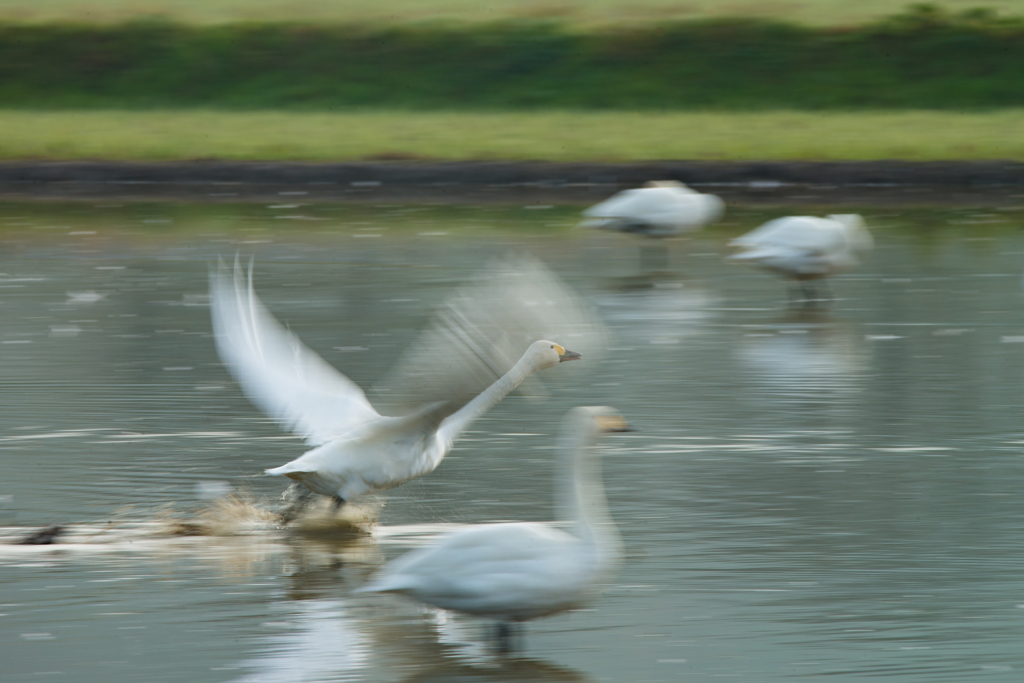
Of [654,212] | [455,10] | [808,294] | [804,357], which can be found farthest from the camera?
[455,10]

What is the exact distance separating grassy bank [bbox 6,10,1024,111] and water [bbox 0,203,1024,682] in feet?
56.8

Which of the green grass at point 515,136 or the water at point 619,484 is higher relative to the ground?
the green grass at point 515,136

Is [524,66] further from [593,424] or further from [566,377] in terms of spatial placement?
[593,424]

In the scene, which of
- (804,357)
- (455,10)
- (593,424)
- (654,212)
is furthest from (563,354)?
(455,10)

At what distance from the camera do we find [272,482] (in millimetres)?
7691

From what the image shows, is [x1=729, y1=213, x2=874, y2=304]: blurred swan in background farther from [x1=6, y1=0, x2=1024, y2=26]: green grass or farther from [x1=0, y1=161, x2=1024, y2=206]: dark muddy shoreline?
[x1=6, y1=0, x2=1024, y2=26]: green grass

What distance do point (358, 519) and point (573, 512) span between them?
1.74 meters

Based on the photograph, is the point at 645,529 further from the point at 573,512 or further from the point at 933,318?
the point at 933,318

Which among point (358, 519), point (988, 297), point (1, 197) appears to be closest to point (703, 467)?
point (358, 519)

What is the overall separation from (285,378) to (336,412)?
357 mm

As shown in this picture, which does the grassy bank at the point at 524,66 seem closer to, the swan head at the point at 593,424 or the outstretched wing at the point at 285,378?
the outstretched wing at the point at 285,378

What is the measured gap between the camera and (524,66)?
112 ft

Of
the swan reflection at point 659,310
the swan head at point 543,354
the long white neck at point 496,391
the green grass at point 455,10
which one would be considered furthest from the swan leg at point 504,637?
the green grass at point 455,10

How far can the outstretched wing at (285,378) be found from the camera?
22.6 ft
